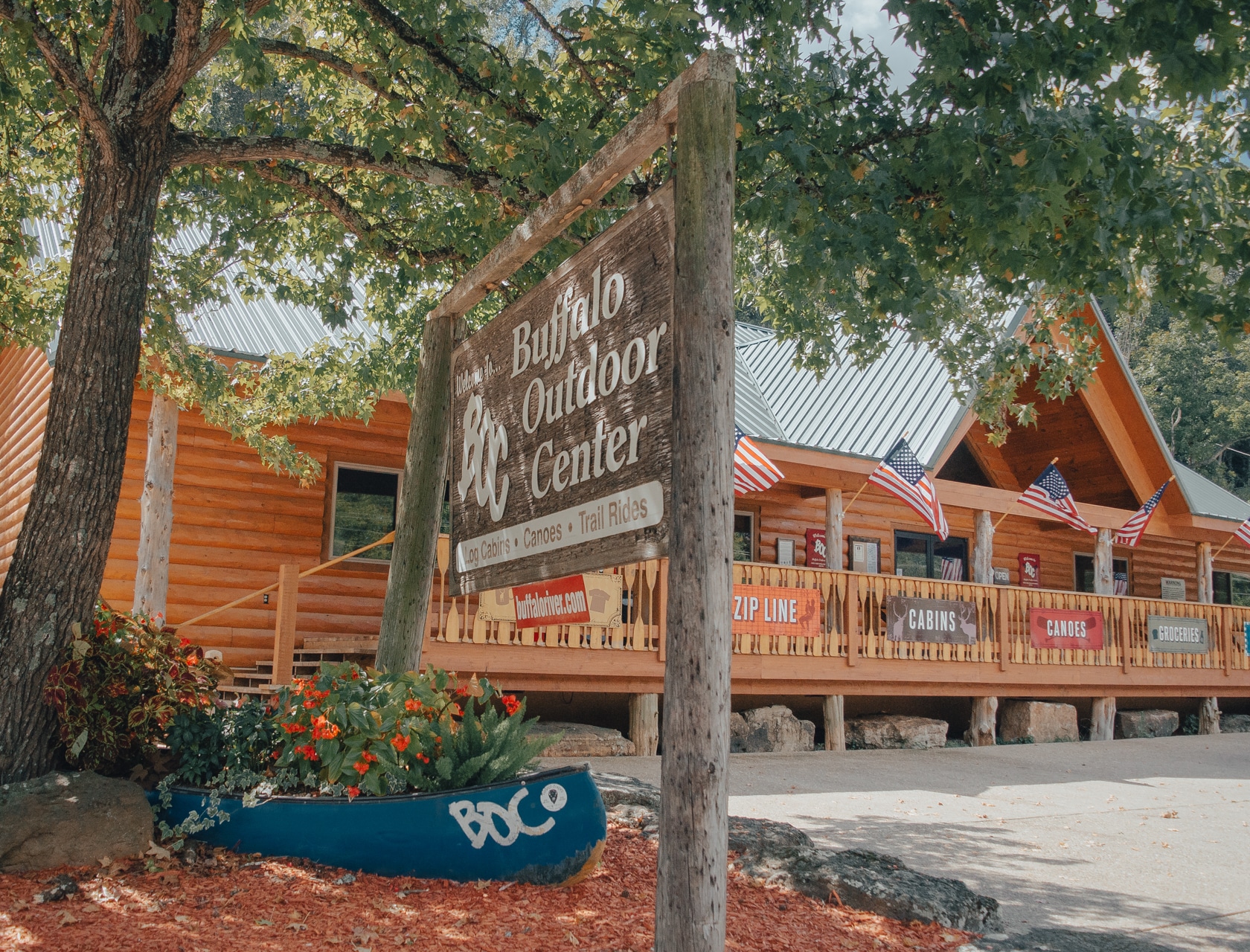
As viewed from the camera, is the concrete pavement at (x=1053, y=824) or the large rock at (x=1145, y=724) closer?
the concrete pavement at (x=1053, y=824)

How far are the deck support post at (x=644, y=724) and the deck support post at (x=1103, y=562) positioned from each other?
405 inches

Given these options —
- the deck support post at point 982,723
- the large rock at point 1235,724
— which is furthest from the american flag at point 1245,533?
the deck support post at point 982,723

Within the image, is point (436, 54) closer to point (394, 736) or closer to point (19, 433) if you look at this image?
point (394, 736)

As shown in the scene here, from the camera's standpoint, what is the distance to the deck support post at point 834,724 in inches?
575

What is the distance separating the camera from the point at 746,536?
1816 cm

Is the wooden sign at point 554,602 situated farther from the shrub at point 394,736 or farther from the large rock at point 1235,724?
the large rock at point 1235,724

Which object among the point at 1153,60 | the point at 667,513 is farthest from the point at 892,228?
the point at 667,513

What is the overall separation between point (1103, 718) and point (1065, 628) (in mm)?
2067

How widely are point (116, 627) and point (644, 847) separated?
11.5ft

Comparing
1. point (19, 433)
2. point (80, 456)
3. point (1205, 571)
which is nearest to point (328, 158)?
point (80, 456)

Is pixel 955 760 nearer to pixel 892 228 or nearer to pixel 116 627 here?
pixel 892 228

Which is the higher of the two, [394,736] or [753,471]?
[753,471]

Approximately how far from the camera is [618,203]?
7.59m

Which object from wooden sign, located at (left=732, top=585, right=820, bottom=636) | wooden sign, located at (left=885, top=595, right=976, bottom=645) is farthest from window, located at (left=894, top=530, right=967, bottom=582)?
wooden sign, located at (left=732, top=585, right=820, bottom=636)
